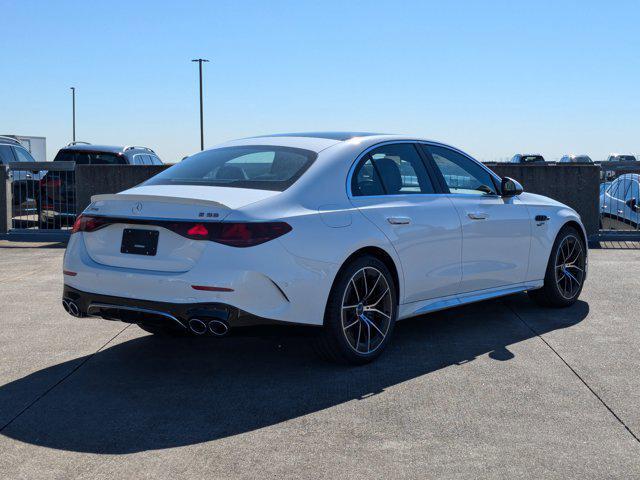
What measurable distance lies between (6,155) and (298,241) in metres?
16.3

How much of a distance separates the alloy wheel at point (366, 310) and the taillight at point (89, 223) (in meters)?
1.61

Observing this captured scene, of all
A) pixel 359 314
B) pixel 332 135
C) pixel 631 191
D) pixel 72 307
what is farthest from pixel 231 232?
pixel 631 191

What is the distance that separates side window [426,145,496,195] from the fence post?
11.3 metres

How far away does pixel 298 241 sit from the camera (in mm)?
5223

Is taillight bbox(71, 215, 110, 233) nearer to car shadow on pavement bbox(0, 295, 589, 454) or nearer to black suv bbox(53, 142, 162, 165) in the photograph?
car shadow on pavement bbox(0, 295, 589, 454)

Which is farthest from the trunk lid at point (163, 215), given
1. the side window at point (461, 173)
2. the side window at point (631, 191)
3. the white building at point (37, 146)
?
the white building at point (37, 146)

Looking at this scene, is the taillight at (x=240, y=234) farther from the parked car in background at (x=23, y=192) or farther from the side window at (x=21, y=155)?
the side window at (x=21, y=155)

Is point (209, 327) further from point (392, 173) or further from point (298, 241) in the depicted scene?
point (392, 173)

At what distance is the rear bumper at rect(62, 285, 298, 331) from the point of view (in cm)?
504

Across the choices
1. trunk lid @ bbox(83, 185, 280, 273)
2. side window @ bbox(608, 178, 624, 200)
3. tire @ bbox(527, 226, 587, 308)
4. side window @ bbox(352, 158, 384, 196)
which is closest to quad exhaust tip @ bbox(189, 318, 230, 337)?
trunk lid @ bbox(83, 185, 280, 273)

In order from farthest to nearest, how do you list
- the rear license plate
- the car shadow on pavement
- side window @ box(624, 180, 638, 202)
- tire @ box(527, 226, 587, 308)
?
side window @ box(624, 180, 638, 202) < tire @ box(527, 226, 587, 308) < the rear license plate < the car shadow on pavement

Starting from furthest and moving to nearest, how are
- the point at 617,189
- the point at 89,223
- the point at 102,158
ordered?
the point at 102,158 → the point at 617,189 → the point at 89,223

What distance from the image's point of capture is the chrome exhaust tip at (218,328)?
198 inches

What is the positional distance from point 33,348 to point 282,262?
2.40 m
